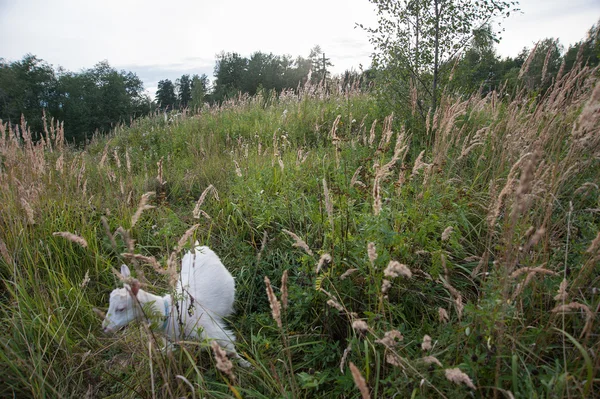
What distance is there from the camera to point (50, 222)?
2572 millimetres

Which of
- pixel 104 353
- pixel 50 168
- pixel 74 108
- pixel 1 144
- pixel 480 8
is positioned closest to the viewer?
pixel 104 353

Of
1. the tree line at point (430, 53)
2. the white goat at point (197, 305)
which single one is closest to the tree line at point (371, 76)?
the tree line at point (430, 53)

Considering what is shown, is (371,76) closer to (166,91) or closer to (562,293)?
(562,293)

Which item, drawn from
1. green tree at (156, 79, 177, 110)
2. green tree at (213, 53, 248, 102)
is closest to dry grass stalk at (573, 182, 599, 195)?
green tree at (213, 53, 248, 102)

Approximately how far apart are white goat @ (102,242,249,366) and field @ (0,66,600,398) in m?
0.10

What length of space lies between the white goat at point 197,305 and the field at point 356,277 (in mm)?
98

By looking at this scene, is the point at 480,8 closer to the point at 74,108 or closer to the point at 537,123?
the point at 537,123

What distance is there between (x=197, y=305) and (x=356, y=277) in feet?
3.56

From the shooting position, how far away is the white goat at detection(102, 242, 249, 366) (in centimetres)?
171

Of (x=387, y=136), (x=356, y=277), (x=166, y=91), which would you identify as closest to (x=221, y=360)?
(x=356, y=277)

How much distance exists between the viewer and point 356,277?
1.76 m

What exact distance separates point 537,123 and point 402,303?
1.99m

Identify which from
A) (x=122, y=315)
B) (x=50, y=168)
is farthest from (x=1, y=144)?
(x=122, y=315)

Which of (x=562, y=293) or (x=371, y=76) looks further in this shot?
(x=371, y=76)
